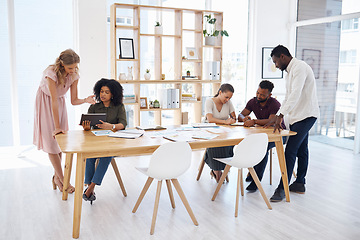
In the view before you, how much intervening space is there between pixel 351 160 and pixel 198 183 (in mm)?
2531

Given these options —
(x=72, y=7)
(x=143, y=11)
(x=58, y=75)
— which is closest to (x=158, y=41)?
(x=143, y=11)

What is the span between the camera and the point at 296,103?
11.7 ft

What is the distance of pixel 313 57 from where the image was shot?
6.65 meters

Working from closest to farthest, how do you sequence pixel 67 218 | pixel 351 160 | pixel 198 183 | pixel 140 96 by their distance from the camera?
pixel 67 218 → pixel 198 183 → pixel 351 160 → pixel 140 96

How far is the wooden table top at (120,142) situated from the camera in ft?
9.12

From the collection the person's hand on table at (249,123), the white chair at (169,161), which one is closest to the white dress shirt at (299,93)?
the person's hand on table at (249,123)

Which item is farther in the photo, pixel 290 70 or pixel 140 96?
pixel 140 96

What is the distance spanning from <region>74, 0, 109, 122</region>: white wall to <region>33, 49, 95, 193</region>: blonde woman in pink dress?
1.70 metres

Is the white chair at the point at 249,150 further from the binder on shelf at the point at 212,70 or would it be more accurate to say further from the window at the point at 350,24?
the window at the point at 350,24

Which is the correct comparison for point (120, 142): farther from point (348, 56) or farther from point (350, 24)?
point (350, 24)

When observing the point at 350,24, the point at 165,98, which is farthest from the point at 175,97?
the point at 350,24

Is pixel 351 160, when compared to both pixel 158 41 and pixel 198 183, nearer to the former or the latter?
pixel 198 183

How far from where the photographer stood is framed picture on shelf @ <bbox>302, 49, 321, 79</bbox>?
258 inches

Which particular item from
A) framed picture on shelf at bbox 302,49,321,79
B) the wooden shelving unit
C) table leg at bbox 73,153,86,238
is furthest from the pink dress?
framed picture on shelf at bbox 302,49,321,79
